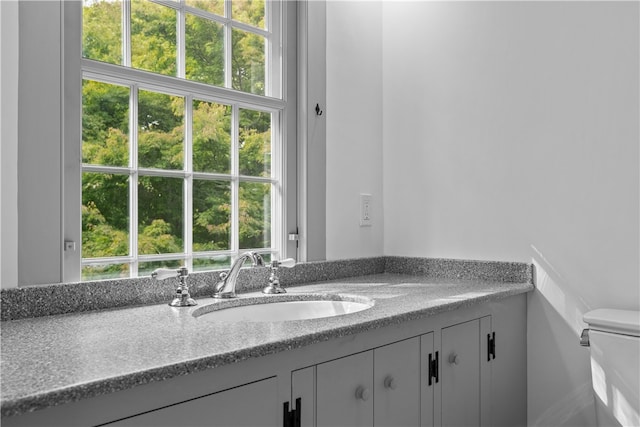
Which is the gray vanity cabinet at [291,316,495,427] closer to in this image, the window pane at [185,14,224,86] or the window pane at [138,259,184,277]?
the window pane at [138,259,184,277]

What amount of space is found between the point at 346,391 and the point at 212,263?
76 centimetres

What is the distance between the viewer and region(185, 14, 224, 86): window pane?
1.75m

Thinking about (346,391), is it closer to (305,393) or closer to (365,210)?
(305,393)

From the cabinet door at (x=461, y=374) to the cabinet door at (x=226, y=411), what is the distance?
722 millimetres

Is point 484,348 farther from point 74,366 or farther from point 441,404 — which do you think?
point 74,366

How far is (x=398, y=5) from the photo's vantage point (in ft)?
7.98

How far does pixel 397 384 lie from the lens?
4.72ft

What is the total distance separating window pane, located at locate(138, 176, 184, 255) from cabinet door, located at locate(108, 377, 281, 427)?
750mm

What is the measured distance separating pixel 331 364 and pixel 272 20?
1436mm

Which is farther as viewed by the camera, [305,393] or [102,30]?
[102,30]

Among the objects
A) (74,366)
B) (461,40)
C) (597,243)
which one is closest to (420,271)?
(597,243)

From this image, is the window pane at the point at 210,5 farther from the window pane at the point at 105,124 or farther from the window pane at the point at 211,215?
the window pane at the point at 211,215

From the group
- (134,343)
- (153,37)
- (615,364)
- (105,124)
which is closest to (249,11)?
(153,37)

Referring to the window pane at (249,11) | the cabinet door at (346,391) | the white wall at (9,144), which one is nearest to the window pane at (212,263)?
the white wall at (9,144)
